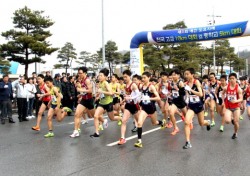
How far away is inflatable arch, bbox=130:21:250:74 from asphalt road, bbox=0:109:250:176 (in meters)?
9.00

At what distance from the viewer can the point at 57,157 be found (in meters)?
6.82

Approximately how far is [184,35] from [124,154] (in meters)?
14.0

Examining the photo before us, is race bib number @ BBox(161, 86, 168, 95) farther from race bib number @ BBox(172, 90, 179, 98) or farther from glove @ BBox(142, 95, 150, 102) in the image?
glove @ BBox(142, 95, 150, 102)

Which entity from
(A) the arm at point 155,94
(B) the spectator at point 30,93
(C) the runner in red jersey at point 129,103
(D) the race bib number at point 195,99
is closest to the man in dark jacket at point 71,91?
(B) the spectator at point 30,93

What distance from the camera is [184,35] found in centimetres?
1973

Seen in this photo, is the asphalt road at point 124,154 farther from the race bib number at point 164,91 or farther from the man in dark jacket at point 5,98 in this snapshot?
the man in dark jacket at point 5,98

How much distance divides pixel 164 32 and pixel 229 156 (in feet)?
47.3

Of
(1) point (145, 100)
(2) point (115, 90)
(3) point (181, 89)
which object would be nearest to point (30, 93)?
(2) point (115, 90)

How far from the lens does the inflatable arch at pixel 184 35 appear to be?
17812 millimetres

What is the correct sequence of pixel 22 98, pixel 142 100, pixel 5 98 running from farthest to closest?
pixel 22 98
pixel 5 98
pixel 142 100

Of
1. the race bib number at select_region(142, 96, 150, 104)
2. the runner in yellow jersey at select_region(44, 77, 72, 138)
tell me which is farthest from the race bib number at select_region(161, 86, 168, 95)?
the runner in yellow jersey at select_region(44, 77, 72, 138)

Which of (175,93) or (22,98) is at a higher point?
(175,93)

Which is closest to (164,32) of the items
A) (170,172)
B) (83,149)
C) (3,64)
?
(83,149)

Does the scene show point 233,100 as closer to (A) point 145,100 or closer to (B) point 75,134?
(A) point 145,100
